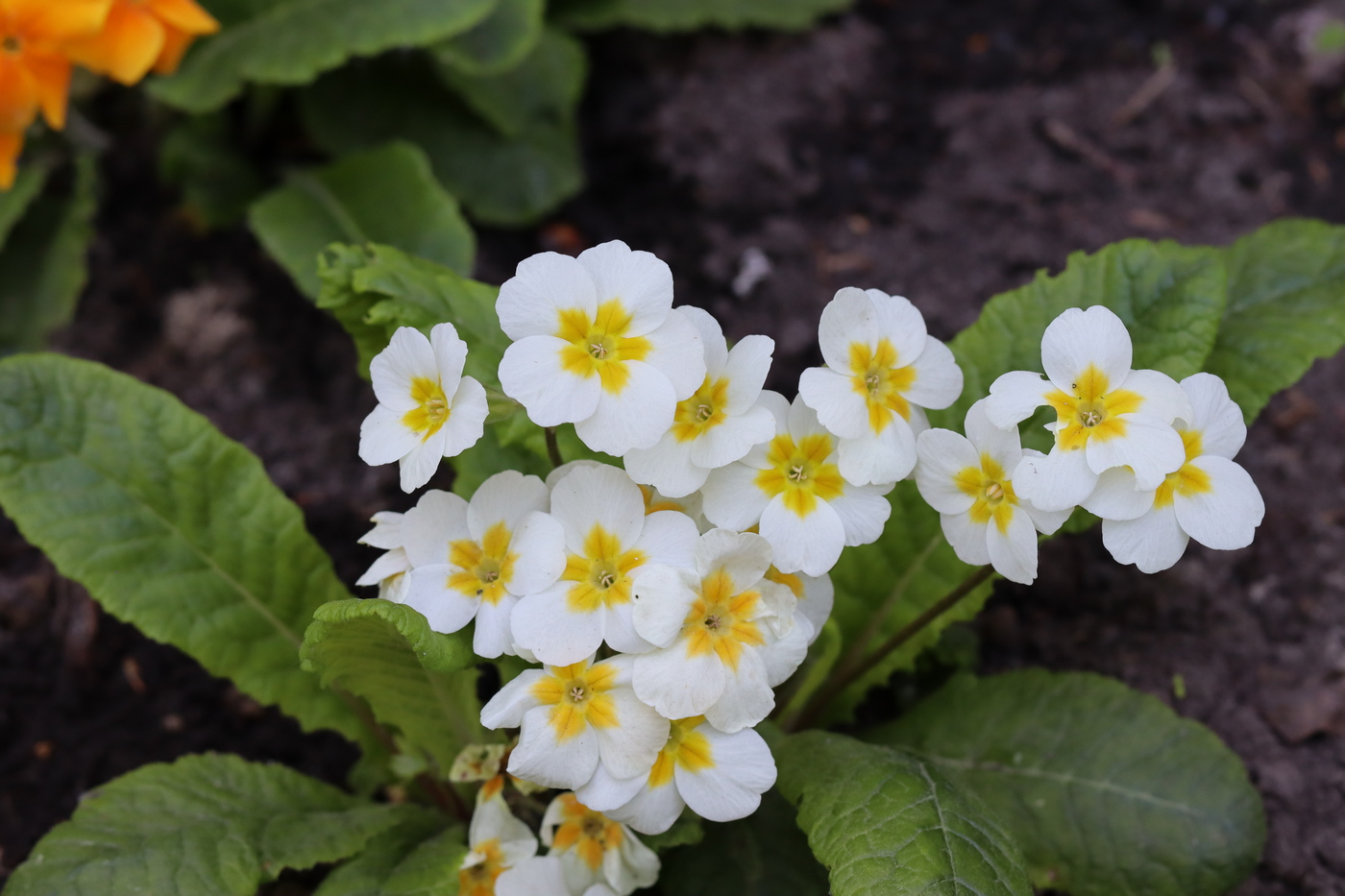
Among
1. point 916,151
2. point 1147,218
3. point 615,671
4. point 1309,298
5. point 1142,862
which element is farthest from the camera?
point 916,151

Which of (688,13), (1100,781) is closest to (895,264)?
(688,13)

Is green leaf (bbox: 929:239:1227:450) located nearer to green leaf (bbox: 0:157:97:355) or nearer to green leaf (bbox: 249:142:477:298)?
green leaf (bbox: 249:142:477:298)

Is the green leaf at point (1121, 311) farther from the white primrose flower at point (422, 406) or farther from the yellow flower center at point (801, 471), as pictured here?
the white primrose flower at point (422, 406)

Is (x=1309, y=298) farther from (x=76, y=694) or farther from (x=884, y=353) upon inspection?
(x=76, y=694)

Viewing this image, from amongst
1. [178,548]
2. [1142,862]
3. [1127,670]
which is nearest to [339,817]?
[178,548]

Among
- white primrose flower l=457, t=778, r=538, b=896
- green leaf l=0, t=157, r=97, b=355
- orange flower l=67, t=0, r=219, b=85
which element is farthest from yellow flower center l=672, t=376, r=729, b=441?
green leaf l=0, t=157, r=97, b=355
